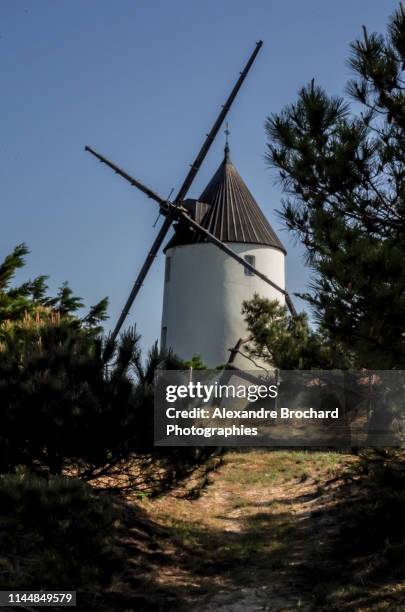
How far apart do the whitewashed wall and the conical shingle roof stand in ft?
1.22

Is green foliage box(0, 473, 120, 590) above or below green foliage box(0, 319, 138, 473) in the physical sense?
below

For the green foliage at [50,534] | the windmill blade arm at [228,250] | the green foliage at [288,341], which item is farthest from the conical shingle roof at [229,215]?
the green foliage at [50,534]

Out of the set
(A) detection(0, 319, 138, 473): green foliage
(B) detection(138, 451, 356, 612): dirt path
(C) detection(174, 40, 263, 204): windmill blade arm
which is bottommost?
(B) detection(138, 451, 356, 612): dirt path

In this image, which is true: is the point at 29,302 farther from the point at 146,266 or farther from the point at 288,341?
the point at 146,266

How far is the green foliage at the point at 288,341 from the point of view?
33.9ft

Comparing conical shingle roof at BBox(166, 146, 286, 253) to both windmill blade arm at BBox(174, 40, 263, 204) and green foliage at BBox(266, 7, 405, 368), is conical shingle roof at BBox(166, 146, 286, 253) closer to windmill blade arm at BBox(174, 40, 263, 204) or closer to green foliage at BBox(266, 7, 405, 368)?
windmill blade arm at BBox(174, 40, 263, 204)

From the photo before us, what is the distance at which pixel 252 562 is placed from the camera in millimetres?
7996

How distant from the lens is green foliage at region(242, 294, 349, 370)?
33.9 ft

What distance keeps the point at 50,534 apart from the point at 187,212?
62.8 ft

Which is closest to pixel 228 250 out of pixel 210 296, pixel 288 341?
pixel 210 296

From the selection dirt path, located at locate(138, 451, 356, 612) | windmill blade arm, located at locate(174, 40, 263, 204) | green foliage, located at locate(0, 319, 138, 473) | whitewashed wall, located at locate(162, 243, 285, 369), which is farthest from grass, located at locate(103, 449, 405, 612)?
windmill blade arm, located at locate(174, 40, 263, 204)

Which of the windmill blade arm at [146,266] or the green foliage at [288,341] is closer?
the green foliage at [288,341]

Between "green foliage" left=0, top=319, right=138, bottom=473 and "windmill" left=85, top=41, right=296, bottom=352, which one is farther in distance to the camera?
"windmill" left=85, top=41, right=296, bottom=352

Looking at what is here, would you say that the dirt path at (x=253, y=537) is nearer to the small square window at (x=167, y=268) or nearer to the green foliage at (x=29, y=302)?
the green foliage at (x=29, y=302)
